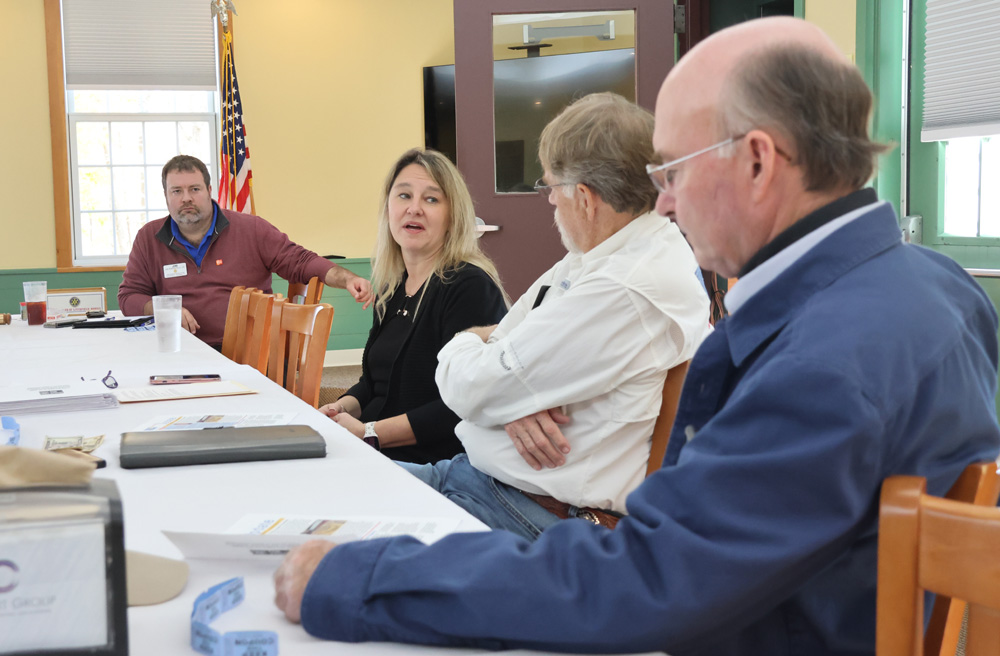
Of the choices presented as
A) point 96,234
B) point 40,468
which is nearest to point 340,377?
point 96,234

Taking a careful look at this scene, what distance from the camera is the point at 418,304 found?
93.1 inches

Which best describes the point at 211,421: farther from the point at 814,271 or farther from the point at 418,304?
the point at 814,271

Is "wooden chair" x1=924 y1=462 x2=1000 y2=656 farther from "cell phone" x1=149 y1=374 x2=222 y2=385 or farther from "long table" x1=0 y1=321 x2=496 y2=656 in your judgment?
"cell phone" x1=149 y1=374 x2=222 y2=385

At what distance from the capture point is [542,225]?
420cm

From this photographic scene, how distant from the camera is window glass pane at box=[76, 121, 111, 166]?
6.42 metres

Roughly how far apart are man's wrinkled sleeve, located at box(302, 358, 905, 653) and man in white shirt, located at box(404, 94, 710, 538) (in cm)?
71

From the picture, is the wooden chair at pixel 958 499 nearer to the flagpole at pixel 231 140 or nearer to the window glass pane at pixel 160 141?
the flagpole at pixel 231 140

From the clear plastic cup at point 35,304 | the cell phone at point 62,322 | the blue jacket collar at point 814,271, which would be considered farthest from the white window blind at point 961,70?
the clear plastic cup at point 35,304

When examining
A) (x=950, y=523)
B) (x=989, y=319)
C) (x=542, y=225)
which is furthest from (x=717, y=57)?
(x=542, y=225)

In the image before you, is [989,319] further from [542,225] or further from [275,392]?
[542,225]

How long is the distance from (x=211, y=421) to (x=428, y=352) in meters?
0.80

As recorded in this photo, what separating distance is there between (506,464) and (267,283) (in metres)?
3.17

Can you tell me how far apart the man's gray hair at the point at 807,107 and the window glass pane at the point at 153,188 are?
254 inches

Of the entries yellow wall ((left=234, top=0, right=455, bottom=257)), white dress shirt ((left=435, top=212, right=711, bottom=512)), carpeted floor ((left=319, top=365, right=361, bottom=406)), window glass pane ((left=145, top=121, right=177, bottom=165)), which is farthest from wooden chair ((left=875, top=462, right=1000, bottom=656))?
window glass pane ((left=145, top=121, right=177, bottom=165))
